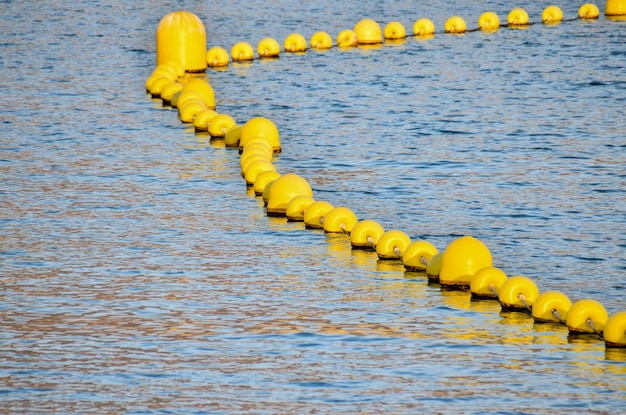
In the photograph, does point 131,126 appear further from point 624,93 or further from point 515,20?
point 515,20

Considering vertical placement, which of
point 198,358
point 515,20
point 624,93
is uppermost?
point 515,20

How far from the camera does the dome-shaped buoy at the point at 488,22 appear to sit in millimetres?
35156

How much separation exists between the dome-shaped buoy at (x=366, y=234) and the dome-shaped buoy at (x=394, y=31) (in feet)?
63.4

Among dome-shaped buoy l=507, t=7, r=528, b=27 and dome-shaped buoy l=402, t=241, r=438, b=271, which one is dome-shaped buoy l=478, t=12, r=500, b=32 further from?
dome-shaped buoy l=402, t=241, r=438, b=271

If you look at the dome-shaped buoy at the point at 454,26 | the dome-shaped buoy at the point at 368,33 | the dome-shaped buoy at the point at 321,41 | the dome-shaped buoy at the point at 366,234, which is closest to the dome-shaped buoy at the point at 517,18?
the dome-shaped buoy at the point at 454,26

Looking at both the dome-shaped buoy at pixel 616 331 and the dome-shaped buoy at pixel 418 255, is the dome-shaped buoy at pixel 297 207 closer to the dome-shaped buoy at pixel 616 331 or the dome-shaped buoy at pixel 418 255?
the dome-shaped buoy at pixel 418 255

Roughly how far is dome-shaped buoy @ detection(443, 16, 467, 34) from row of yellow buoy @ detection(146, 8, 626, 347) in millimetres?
13919

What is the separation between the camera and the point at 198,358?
11.2 meters

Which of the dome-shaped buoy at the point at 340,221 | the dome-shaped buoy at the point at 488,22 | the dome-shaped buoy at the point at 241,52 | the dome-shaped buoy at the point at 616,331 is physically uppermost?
the dome-shaped buoy at the point at 488,22

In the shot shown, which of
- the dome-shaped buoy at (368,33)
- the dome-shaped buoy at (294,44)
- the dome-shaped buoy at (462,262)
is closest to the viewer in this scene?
the dome-shaped buoy at (462,262)

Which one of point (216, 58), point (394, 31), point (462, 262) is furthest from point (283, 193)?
point (394, 31)

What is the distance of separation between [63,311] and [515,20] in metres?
25.5

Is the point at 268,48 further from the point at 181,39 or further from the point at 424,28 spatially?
the point at 424,28

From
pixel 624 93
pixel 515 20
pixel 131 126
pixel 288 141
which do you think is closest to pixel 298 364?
pixel 288 141
